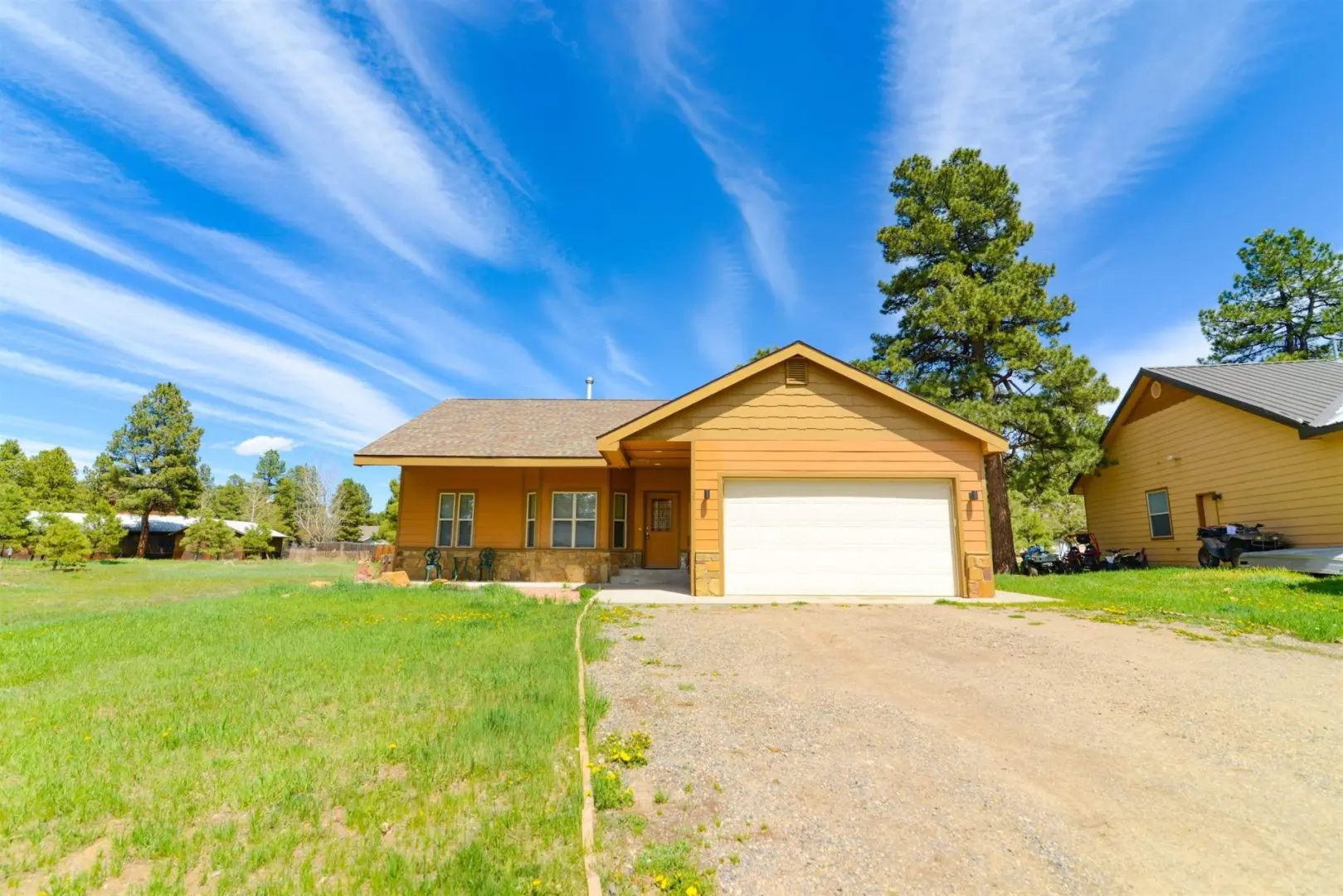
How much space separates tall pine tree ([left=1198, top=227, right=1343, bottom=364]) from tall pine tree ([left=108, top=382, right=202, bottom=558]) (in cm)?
6066

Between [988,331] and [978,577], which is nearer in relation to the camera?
[978,577]

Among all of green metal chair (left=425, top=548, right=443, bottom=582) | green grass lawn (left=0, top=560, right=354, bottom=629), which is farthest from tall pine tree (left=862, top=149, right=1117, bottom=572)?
green grass lawn (left=0, top=560, right=354, bottom=629)

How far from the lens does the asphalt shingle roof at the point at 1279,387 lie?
1216cm

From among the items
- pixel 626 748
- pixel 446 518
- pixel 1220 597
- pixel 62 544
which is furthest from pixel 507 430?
pixel 62 544

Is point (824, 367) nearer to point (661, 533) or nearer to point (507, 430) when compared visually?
point (661, 533)

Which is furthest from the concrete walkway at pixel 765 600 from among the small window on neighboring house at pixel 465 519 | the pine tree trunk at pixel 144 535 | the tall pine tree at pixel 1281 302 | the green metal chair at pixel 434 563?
the pine tree trunk at pixel 144 535

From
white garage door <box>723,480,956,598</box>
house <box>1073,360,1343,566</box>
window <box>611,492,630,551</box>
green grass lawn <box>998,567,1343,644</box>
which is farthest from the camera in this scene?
window <box>611,492,630,551</box>

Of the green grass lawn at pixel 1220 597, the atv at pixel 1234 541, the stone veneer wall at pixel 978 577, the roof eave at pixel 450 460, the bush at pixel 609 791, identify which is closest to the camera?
the bush at pixel 609 791

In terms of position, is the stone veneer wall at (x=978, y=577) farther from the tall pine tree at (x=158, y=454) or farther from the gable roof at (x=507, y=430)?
the tall pine tree at (x=158, y=454)

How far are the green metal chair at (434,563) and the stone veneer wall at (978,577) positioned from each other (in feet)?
40.5

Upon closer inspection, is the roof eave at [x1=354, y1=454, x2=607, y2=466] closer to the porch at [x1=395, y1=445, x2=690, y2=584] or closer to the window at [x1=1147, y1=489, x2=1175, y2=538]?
the porch at [x1=395, y1=445, x2=690, y2=584]

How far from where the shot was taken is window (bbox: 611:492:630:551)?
15.6 metres

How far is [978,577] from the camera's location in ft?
35.0

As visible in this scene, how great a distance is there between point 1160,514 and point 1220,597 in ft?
30.8
